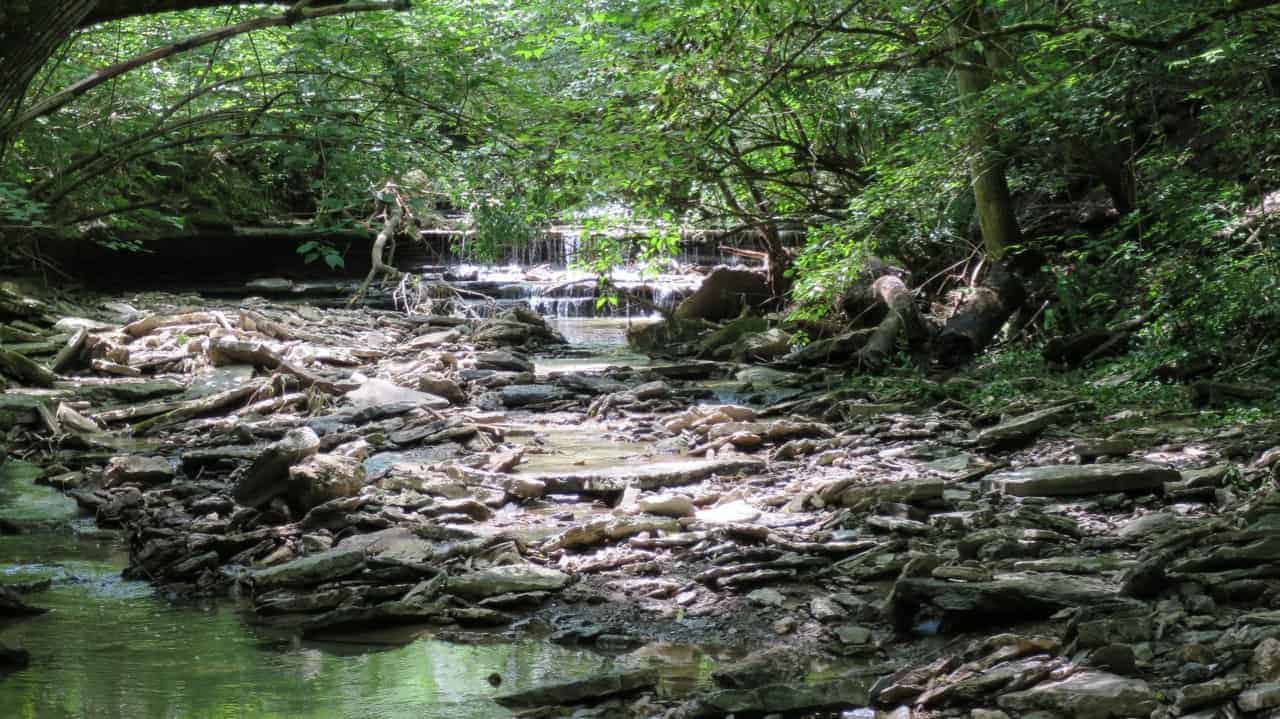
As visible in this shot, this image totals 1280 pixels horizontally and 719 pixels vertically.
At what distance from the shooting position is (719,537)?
224 inches

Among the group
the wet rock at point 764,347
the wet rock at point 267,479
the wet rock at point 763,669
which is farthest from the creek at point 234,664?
the wet rock at point 764,347

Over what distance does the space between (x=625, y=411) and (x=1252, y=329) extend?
18.1ft

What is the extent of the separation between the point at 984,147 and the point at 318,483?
285 inches

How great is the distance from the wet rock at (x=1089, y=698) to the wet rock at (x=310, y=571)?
3182mm

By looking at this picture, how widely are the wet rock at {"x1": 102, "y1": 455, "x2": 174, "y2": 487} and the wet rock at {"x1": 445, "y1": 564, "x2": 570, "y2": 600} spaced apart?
350cm

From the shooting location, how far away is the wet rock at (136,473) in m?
7.55

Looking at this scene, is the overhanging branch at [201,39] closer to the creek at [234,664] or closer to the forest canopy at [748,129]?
the forest canopy at [748,129]

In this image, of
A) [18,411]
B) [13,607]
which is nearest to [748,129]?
[18,411]

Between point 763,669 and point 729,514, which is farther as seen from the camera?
point 729,514

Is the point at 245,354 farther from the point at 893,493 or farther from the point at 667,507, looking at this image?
the point at 893,493

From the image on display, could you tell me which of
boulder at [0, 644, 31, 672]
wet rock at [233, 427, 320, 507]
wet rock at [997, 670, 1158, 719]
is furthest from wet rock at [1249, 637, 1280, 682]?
wet rock at [233, 427, 320, 507]

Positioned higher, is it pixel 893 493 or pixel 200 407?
pixel 200 407

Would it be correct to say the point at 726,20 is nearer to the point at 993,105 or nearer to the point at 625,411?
the point at 993,105

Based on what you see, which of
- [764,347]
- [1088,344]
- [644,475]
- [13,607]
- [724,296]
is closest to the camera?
[13,607]
